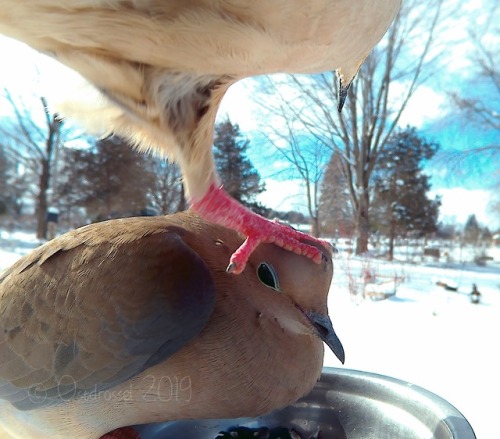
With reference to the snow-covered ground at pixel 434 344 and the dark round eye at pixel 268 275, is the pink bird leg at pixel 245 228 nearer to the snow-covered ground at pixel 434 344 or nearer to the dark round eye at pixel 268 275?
the dark round eye at pixel 268 275

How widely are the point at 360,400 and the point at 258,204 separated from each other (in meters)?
2.74

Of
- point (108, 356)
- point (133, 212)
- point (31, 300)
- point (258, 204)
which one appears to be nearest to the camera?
point (108, 356)

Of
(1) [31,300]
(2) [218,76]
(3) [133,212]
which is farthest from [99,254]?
(3) [133,212]

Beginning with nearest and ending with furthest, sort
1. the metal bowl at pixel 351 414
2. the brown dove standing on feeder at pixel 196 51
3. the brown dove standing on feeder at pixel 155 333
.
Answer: the brown dove standing on feeder at pixel 196 51 < the brown dove standing on feeder at pixel 155 333 < the metal bowl at pixel 351 414

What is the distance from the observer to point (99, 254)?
3.35 ft

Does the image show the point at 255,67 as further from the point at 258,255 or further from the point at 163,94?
the point at 258,255

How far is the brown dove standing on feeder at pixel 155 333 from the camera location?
936 millimetres

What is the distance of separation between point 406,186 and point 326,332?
39.5ft

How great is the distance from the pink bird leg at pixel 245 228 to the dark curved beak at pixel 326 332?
0.12 m

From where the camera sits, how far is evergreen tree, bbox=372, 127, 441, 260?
11.9 m

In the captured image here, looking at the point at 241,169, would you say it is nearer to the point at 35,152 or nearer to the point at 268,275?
the point at 268,275

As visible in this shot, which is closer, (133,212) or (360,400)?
(360,400)

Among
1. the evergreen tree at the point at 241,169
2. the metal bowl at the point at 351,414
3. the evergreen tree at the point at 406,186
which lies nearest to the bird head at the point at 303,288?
the metal bowl at the point at 351,414

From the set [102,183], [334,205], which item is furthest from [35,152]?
[334,205]
